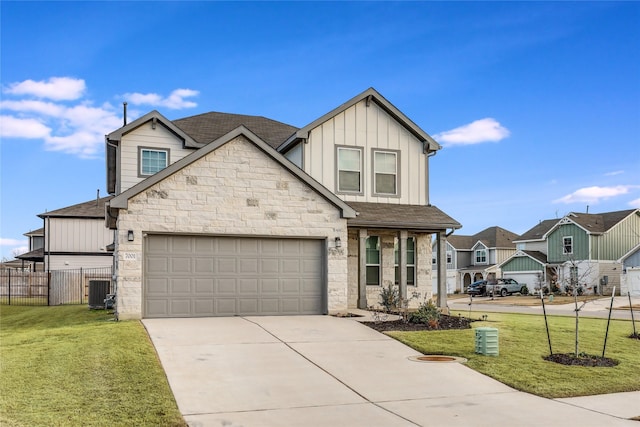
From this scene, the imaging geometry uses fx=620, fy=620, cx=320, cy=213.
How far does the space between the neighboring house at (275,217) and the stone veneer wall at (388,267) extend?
0.13 ft

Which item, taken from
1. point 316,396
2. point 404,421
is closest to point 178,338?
point 316,396

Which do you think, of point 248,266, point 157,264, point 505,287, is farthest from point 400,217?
point 505,287

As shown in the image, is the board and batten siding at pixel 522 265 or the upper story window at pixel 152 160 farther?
the board and batten siding at pixel 522 265

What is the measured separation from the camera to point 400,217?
21.1 metres

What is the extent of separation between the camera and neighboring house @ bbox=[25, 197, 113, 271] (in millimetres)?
36406

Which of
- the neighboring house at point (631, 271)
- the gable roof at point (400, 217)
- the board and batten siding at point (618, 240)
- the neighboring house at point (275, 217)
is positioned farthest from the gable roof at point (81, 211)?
the board and batten siding at point (618, 240)

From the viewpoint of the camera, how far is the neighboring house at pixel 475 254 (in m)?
63.1

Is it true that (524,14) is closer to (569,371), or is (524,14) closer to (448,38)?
(448,38)

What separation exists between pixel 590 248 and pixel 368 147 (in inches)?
1342

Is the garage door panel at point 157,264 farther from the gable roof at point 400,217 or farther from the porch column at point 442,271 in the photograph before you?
the porch column at point 442,271

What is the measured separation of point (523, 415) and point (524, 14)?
585 inches

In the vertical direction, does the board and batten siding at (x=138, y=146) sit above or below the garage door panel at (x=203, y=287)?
above

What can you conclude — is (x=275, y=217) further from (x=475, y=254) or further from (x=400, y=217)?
(x=475, y=254)

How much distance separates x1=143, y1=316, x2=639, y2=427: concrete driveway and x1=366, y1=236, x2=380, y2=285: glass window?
23.1 feet
